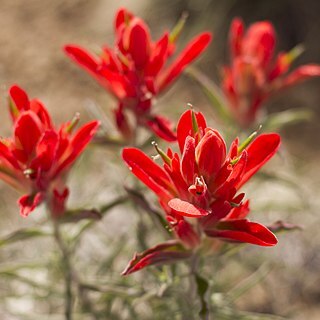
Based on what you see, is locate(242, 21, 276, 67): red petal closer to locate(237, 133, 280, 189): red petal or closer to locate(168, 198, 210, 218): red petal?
locate(237, 133, 280, 189): red petal

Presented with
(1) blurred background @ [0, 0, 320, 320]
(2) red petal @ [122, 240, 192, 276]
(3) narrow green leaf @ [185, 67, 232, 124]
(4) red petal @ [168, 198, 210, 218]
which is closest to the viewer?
(4) red petal @ [168, 198, 210, 218]

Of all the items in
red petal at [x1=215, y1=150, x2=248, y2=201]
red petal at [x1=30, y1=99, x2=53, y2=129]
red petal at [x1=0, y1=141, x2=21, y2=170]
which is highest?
red petal at [x1=30, y1=99, x2=53, y2=129]

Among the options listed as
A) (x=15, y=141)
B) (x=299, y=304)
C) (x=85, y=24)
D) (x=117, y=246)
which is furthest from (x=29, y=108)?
(x=85, y=24)

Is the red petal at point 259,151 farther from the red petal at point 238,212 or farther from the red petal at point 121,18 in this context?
the red petal at point 121,18

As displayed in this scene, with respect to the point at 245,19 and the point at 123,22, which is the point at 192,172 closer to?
the point at 123,22

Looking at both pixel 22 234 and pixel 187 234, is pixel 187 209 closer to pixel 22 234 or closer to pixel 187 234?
pixel 187 234

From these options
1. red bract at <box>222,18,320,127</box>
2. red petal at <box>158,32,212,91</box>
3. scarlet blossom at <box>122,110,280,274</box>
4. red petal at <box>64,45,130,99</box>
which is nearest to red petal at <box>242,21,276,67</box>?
red bract at <box>222,18,320,127</box>
